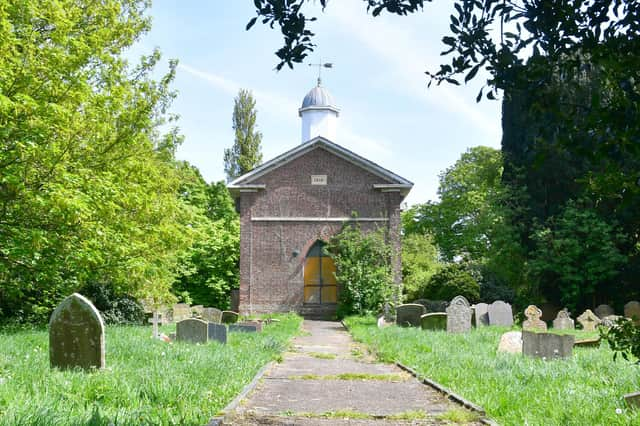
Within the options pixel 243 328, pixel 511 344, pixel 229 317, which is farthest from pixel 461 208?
pixel 511 344

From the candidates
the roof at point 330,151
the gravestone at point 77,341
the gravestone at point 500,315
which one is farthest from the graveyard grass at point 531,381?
the roof at point 330,151

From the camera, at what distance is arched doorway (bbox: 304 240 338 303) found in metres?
32.4

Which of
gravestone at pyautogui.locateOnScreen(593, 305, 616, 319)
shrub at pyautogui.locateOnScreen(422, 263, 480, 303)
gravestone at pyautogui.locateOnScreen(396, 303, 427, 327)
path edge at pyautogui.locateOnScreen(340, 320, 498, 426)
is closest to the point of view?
path edge at pyautogui.locateOnScreen(340, 320, 498, 426)

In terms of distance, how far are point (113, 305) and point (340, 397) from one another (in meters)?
16.4

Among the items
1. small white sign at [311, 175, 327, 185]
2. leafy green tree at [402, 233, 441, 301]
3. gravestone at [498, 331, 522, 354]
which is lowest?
gravestone at [498, 331, 522, 354]

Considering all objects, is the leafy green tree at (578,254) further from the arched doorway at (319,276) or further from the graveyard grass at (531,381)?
the graveyard grass at (531,381)

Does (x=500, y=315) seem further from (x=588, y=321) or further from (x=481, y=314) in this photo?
(x=588, y=321)

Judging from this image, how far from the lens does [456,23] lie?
15.0 ft

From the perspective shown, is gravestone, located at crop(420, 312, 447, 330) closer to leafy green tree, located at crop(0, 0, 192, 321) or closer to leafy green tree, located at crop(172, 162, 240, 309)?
leafy green tree, located at crop(0, 0, 192, 321)

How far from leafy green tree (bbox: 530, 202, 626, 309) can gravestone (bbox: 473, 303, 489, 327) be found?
4037 millimetres

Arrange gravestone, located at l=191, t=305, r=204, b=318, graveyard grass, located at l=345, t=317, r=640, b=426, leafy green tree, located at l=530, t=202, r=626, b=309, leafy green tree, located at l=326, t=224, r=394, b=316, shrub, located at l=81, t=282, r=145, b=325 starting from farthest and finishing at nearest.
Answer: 1. leafy green tree, located at l=326, t=224, r=394, b=316
2. leafy green tree, located at l=530, t=202, r=626, b=309
3. gravestone, located at l=191, t=305, r=204, b=318
4. shrub, located at l=81, t=282, r=145, b=325
5. graveyard grass, located at l=345, t=317, r=640, b=426

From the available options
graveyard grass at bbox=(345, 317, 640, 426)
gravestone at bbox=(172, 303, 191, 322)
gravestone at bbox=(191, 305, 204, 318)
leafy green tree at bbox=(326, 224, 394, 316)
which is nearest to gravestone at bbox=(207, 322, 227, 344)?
graveyard grass at bbox=(345, 317, 640, 426)

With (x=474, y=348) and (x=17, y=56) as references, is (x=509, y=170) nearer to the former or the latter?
(x=474, y=348)

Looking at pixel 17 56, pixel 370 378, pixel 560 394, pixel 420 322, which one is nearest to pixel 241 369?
pixel 370 378
